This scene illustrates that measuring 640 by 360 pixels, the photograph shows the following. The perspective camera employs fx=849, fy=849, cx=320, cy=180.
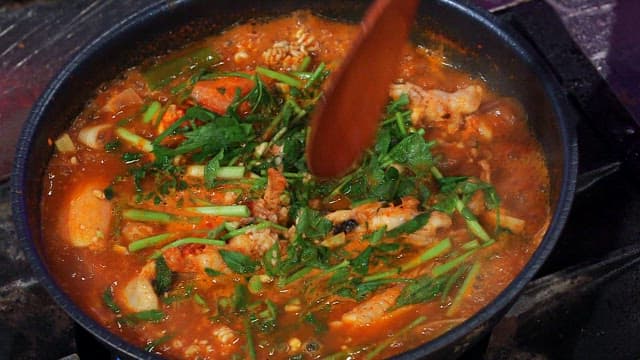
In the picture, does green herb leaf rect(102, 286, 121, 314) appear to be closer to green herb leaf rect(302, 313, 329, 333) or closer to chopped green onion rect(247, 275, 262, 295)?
chopped green onion rect(247, 275, 262, 295)

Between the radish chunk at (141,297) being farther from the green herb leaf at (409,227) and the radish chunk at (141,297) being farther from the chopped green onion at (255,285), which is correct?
the green herb leaf at (409,227)

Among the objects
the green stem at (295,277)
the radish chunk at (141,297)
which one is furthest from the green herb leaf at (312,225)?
the radish chunk at (141,297)

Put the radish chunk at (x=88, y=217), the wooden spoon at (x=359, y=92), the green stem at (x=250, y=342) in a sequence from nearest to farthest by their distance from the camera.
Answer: the wooden spoon at (x=359, y=92), the green stem at (x=250, y=342), the radish chunk at (x=88, y=217)

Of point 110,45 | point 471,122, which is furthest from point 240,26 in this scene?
point 471,122

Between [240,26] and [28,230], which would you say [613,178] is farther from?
[28,230]

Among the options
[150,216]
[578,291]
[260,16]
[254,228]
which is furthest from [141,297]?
[578,291]

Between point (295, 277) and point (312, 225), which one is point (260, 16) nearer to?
point (312, 225)

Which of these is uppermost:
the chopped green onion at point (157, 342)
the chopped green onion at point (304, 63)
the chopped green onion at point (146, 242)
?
the chopped green onion at point (304, 63)
